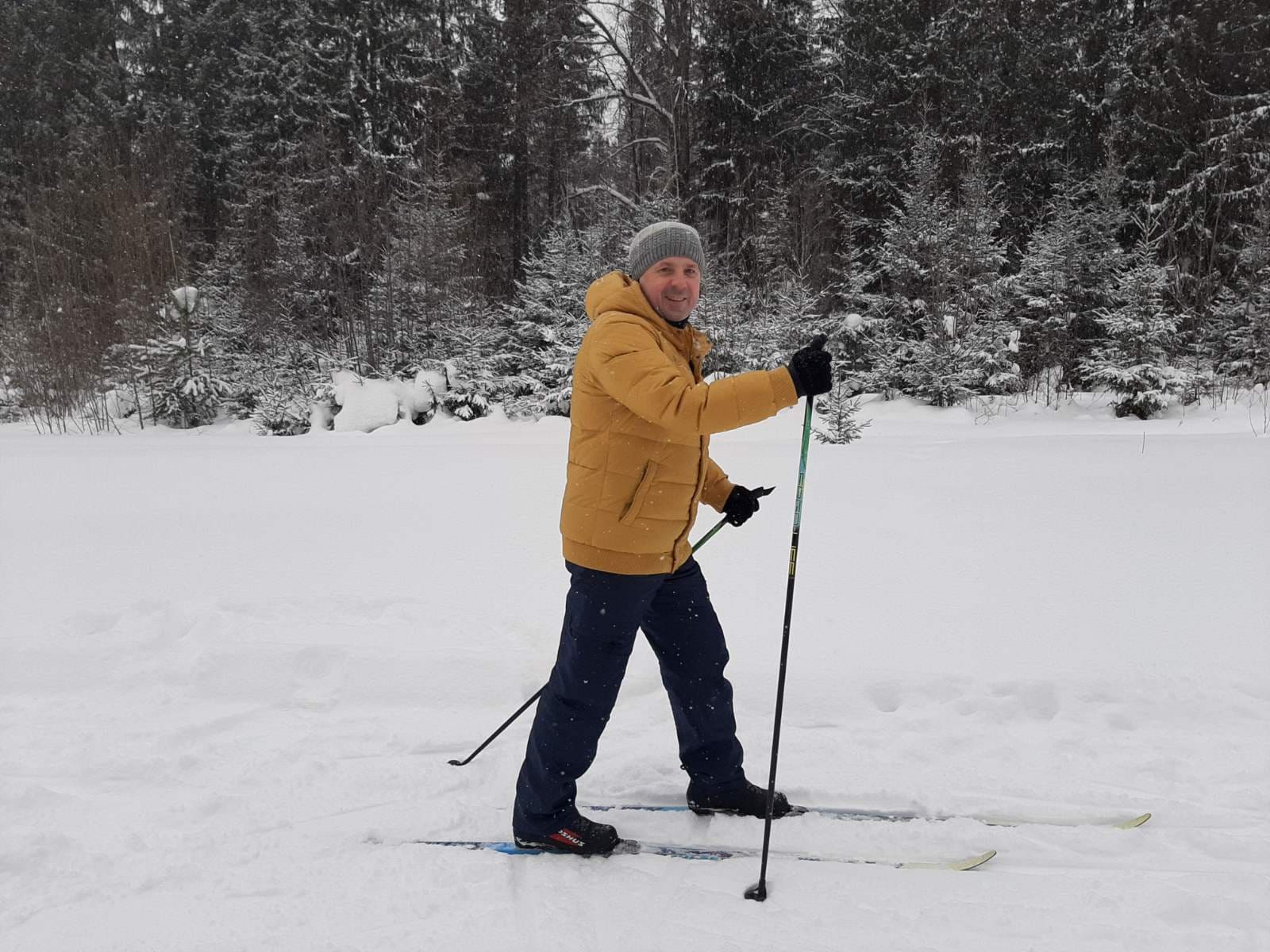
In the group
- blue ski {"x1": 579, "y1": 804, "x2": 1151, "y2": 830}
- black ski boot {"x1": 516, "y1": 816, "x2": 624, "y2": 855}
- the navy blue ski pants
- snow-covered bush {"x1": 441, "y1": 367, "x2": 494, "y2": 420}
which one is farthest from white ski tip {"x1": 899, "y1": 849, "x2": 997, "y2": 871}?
snow-covered bush {"x1": 441, "y1": 367, "x2": 494, "y2": 420}

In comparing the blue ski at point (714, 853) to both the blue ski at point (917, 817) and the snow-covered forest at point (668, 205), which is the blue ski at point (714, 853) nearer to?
the blue ski at point (917, 817)

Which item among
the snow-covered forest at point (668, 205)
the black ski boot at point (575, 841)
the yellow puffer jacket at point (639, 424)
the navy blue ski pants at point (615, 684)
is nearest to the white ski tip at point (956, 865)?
the navy blue ski pants at point (615, 684)

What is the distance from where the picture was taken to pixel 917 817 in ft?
8.08

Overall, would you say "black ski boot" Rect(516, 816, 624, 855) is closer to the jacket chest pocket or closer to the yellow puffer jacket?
the yellow puffer jacket

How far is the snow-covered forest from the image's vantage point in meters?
12.9

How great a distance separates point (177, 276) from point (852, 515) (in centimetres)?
1329

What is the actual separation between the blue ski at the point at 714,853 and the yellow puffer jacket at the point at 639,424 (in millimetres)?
837

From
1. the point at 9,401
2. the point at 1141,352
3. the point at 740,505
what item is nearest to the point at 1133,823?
the point at 740,505

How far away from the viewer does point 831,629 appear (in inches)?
142

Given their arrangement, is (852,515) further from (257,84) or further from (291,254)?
(257,84)

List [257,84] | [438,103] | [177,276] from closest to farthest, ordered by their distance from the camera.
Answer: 1. [177,276]
2. [438,103]
3. [257,84]

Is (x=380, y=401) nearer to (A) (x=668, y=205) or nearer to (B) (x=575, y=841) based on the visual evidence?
(A) (x=668, y=205)

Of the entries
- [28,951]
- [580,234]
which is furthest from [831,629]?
[580,234]

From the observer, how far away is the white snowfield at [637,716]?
6.72ft
